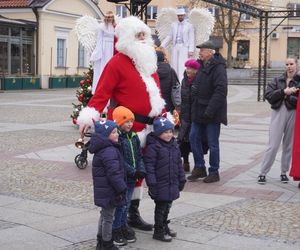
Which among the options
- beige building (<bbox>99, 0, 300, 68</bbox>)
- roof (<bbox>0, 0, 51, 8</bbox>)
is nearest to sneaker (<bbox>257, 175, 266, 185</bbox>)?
roof (<bbox>0, 0, 51, 8</bbox>)

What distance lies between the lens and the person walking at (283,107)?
729cm

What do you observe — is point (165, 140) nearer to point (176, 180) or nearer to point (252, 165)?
point (176, 180)

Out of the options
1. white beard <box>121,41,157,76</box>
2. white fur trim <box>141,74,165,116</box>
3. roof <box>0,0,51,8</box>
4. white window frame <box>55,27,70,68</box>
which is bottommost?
white fur trim <box>141,74,165,116</box>

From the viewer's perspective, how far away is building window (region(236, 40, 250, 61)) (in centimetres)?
5470

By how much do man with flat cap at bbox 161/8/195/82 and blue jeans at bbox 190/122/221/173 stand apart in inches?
187

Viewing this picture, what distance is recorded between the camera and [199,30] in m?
12.1

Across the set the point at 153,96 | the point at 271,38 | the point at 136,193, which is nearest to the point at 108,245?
the point at 136,193

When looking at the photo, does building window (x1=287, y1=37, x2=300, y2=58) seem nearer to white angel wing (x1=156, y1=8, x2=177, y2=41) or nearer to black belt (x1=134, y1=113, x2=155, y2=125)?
white angel wing (x1=156, y1=8, x2=177, y2=41)

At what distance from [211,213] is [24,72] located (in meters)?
27.6

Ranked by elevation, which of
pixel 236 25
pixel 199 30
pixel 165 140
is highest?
pixel 236 25

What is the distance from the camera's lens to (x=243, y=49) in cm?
5531

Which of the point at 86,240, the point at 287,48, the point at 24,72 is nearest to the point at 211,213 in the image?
the point at 86,240

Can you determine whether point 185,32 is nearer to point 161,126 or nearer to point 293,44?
point 161,126

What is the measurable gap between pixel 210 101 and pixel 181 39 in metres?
5.14
